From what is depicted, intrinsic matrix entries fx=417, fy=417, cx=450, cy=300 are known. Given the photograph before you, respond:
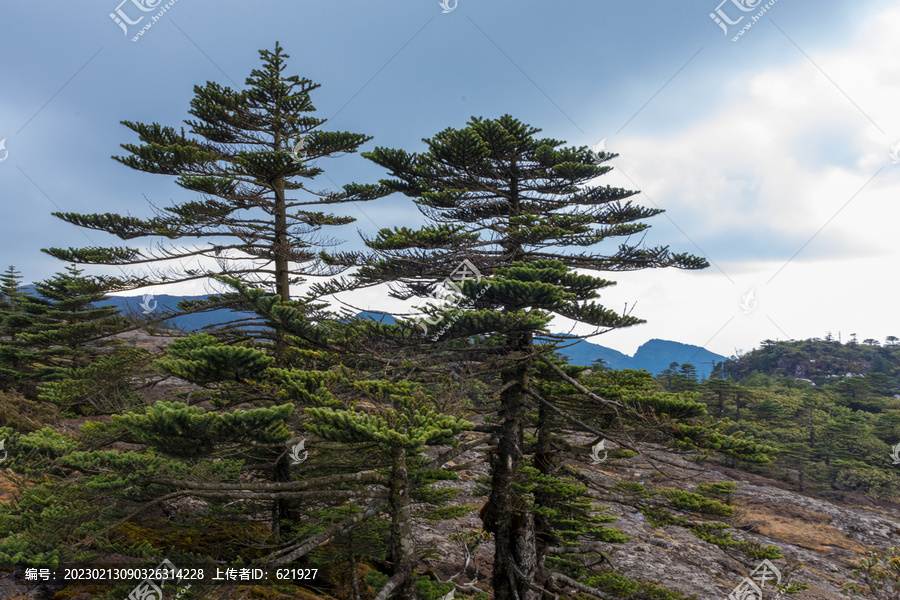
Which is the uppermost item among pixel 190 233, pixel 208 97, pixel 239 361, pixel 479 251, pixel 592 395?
pixel 208 97

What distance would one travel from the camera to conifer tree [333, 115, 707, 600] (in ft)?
21.1

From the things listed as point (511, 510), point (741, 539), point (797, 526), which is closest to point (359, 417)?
point (511, 510)

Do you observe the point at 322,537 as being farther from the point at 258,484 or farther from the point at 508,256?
the point at 508,256

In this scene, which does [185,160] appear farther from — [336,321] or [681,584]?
[681,584]

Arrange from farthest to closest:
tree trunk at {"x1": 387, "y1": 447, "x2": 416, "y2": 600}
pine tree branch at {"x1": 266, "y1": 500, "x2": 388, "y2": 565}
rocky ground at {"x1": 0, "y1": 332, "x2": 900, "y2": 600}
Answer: rocky ground at {"x1": 0, "y1": 332, "x2": 900, "y2": 600}, tree trunk at {"x1": 387, "y1": 447, "x2": 416, "y2": 600}, pine tree branch at {"x1": 266, "y1": 500, "x2": 388, "y2": 565}

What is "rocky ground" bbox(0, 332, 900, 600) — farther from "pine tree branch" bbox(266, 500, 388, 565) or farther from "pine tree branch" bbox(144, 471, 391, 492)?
"pine tree branch" bbox(266, 500, 388, 565)

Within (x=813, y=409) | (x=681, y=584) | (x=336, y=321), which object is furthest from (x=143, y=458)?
(x=813, y=409)

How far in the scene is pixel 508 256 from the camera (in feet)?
28.5

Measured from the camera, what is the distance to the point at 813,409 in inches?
1447

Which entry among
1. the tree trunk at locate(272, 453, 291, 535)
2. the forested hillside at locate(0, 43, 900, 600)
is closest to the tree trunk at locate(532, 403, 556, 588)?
the forested hillside at locate(0, 43, 900, 600)

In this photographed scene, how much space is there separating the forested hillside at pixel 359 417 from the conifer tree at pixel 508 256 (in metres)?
0.05

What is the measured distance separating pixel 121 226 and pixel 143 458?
25.4 ft

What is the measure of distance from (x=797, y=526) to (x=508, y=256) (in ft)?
80.3

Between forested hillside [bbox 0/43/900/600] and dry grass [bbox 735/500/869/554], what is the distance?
17.4ft
